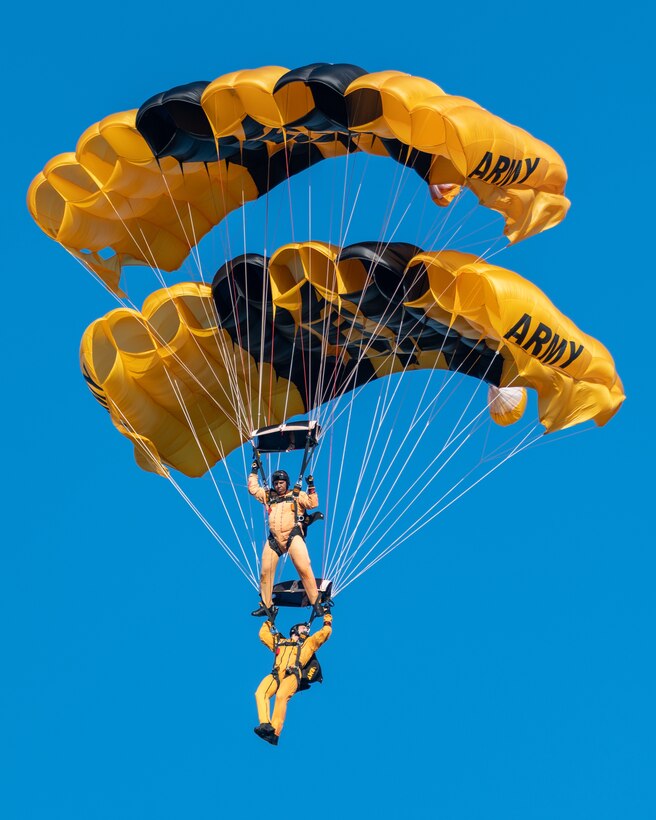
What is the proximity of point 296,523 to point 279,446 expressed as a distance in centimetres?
96

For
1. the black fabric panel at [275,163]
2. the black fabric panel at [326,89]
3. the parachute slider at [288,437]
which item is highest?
the black fabric panel at [275,163]

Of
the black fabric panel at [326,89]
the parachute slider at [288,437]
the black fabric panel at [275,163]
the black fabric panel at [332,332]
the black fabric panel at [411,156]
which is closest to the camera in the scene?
the black fabric panel at [326,89]

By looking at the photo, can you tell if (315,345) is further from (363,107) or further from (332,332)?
(363,107)

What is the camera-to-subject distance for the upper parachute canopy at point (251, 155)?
18812mm

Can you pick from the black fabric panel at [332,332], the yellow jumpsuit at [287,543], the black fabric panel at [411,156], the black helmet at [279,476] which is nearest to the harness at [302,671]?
the yellow jumpsuit at [287,543]

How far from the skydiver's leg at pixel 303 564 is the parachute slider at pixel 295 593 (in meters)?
0.09

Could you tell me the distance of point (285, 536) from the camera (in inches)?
787

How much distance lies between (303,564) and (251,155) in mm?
4492

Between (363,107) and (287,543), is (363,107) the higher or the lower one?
the higher one

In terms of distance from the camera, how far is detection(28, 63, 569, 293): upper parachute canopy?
18812 mm

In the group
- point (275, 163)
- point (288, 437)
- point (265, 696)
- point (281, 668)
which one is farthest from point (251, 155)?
point (265, 696)

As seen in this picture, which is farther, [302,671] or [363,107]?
[302,671]

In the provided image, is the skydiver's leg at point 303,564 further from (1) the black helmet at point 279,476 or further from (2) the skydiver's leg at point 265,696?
(2) the skydiver's leg at point 265,696

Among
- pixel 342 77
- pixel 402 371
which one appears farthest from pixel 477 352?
pixel 342 77
